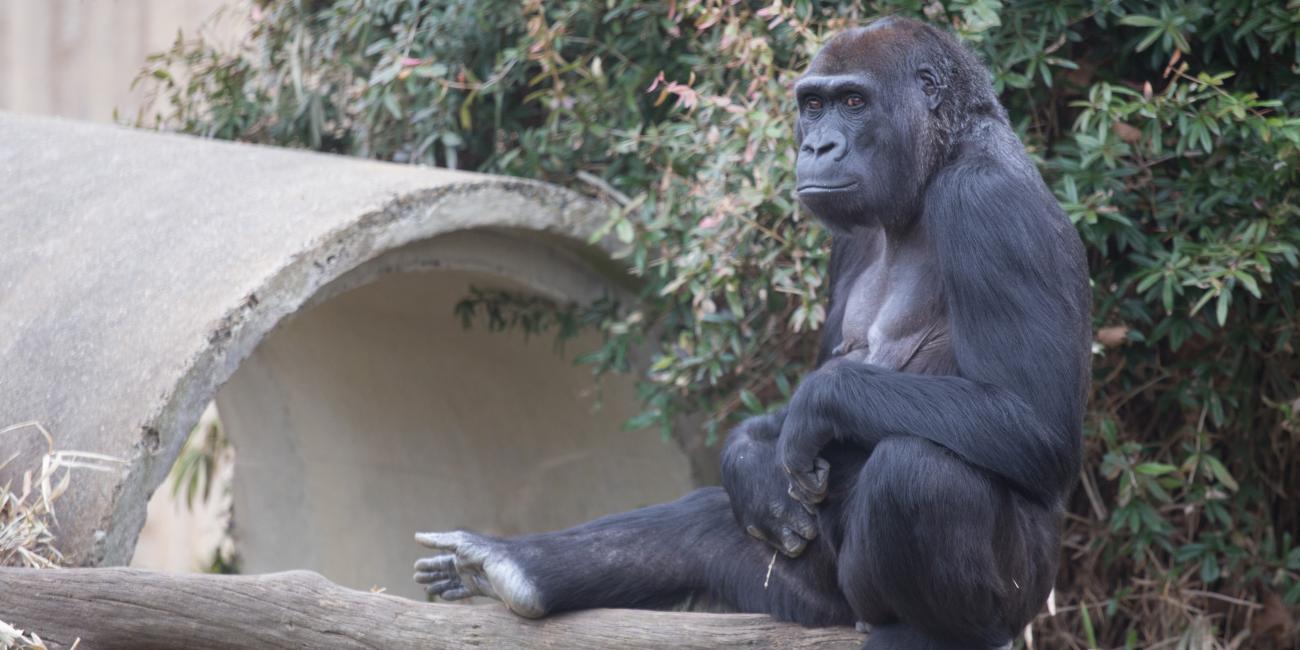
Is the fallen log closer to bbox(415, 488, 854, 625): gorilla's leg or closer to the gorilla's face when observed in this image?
bbox(415, 488, 854, 625): gorilla's leg

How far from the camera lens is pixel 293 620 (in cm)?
327

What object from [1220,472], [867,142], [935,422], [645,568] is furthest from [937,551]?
[1220,472]

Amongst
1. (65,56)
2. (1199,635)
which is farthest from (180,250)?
(65,56)

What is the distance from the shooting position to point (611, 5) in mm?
5266

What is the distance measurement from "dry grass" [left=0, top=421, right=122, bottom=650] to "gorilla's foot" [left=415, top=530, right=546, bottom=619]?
86cm

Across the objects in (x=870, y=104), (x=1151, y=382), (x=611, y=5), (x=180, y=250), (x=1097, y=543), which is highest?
(x=611, y=5)

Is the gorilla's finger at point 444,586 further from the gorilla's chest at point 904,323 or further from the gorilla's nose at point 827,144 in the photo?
the gorilla's nose at point 827,144

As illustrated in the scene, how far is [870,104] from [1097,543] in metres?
2.32

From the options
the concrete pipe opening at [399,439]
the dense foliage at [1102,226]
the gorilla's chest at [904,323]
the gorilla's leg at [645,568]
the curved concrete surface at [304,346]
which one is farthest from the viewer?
the concrete pipe opening at [399,439]

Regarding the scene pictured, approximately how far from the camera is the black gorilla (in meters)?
3.07

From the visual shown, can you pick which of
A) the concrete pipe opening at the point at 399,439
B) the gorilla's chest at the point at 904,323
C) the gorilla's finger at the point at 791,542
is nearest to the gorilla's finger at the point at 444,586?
the gorilla's finger at the point at 791,542

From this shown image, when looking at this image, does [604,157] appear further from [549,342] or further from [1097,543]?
[1097,543]

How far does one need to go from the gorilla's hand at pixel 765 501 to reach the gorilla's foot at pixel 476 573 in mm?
558

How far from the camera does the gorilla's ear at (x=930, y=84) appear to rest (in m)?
3.47
